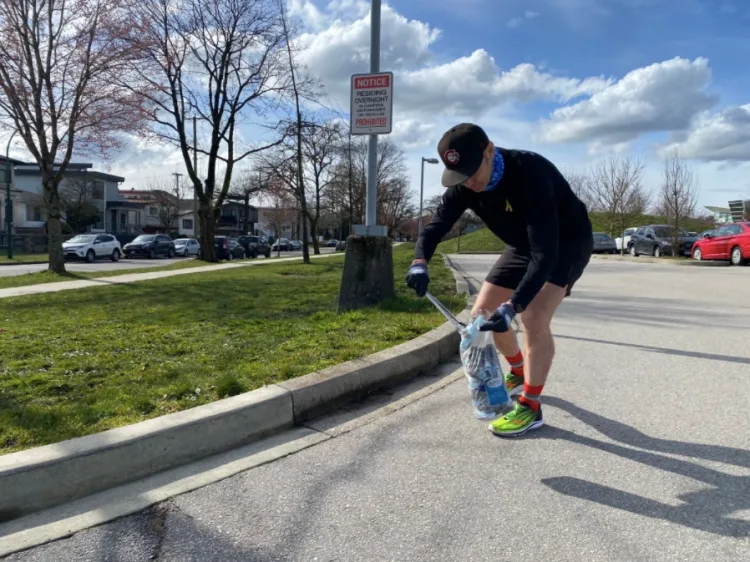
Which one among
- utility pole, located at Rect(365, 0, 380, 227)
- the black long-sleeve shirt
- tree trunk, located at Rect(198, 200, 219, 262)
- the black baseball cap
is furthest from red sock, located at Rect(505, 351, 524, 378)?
tree trunk, located at Rect(198, 200, 219, 262)

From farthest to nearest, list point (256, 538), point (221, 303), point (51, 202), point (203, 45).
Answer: point (203, 45), point (51, 202), point (221, 303), point (256, 538)

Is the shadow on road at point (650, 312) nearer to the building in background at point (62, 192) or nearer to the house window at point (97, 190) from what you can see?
the building in background at point (62, 192)

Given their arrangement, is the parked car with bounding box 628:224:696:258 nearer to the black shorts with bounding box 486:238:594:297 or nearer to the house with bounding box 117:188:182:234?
the black shorts with bounding box 486:238:594:297

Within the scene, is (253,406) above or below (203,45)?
below

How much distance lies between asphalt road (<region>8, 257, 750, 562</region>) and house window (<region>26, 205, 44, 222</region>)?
180 feet

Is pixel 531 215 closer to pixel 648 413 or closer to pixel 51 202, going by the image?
pixel 648 413

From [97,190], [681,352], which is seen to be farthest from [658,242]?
[97,190]

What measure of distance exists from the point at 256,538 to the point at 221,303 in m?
6.74

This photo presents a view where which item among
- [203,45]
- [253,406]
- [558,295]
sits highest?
[203,45]

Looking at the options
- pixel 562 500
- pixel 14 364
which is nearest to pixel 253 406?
pixel 562 500

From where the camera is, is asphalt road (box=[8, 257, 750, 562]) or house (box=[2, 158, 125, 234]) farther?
house (box=[2, 158, 125, 234])

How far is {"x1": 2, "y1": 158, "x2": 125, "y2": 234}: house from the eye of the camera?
47.2 m

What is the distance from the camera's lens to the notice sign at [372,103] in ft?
23.0

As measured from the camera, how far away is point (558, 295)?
332 centimetres
